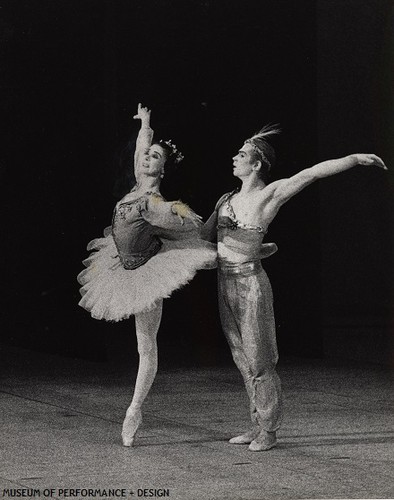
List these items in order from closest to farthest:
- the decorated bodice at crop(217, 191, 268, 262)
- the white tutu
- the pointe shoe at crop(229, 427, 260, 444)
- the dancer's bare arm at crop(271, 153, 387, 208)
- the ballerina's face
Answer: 1. the dancer's bare arm at crop(271, 153, 387, 208)
2. the white tutu
3. the decorated bodice at crop(217, 191, 268, 262)
4. the ballerina's face
5. the pointe shoe at crop(229, 427, 260, 444)

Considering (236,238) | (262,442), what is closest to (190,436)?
(262,442)

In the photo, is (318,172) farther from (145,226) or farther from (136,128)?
(136,128)

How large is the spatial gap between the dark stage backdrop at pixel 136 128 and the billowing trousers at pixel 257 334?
397cm

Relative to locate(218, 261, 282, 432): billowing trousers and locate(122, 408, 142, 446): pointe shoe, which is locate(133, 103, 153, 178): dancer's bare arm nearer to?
locate(218, 261, 282, 432): billowing trousers

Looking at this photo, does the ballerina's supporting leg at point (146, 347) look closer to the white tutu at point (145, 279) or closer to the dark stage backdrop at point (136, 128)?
the white tutu at point (145, 279)

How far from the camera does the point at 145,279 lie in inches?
263

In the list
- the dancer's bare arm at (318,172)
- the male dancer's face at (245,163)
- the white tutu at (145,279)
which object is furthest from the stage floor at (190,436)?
the male dancer's face at (245,163)

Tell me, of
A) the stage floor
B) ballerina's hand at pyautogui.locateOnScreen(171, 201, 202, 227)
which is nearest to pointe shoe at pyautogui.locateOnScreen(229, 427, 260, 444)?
the stage floor

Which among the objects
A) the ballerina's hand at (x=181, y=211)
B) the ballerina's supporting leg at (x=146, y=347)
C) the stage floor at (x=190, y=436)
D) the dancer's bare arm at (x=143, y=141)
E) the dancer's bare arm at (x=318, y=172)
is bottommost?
the stage floor at (x=190, y=436)

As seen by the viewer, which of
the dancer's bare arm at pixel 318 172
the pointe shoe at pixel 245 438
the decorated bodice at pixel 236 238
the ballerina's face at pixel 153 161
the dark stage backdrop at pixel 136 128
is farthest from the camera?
the dark stage backdrop at pixel 136 128

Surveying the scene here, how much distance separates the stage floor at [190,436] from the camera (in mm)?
5816

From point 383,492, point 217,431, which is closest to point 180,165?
point 217,431

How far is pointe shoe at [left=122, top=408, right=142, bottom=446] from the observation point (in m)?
6.86

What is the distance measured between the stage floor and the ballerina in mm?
475
